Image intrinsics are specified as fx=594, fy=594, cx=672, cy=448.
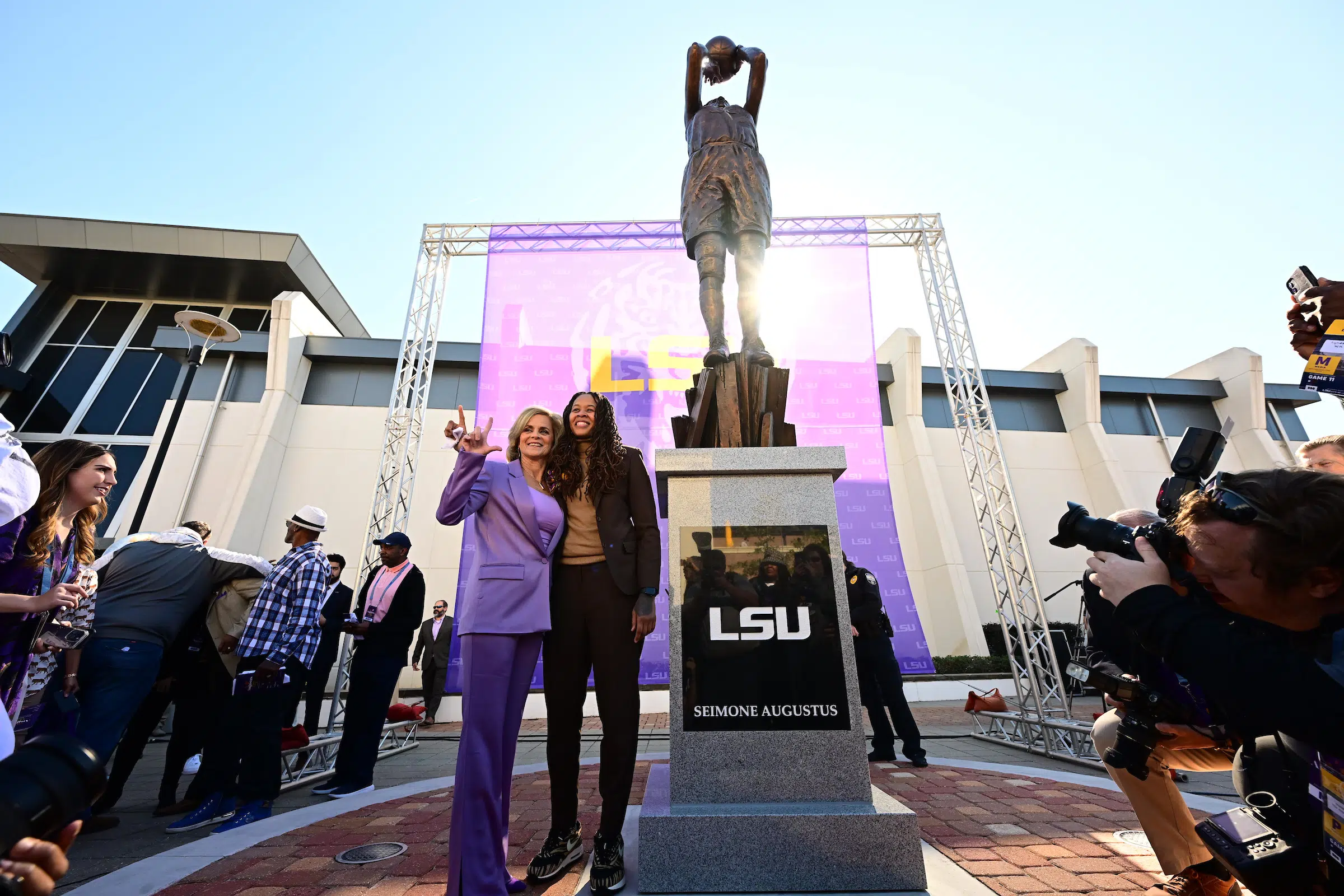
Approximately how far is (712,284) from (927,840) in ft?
9.84

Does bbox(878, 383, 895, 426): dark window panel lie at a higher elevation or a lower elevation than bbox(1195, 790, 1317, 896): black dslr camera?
higher

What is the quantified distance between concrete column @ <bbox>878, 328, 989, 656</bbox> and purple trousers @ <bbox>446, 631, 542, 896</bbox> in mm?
10447

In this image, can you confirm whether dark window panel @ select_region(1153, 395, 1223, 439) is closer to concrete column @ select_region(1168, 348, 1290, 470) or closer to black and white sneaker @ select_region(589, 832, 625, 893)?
concrete column @ select_region(1168, 348, 1290, 470)

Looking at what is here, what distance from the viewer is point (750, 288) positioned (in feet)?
11.8

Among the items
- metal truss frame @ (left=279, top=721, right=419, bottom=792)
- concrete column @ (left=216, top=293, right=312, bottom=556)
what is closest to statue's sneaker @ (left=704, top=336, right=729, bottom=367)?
metal truss frame @ (left=279, top=721, right=419, bottom=792)

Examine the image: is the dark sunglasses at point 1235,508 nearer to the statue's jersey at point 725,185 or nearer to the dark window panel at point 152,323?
the statue's jersey at point 725,185

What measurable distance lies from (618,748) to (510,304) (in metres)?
9.74

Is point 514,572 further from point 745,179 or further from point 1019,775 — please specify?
point 1019,775

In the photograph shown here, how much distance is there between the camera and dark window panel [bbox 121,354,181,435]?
519 inches

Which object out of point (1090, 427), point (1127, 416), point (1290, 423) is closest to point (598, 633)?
point (1090, 427)

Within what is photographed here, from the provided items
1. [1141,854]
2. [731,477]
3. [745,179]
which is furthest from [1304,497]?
[745,179]

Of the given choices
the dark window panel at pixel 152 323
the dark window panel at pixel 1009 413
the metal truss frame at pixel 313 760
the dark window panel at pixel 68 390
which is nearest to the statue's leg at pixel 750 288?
the metal truss frame at pixel 313 760

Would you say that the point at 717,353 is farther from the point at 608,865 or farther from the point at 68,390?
the point at 68,390

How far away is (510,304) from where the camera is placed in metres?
10.8
